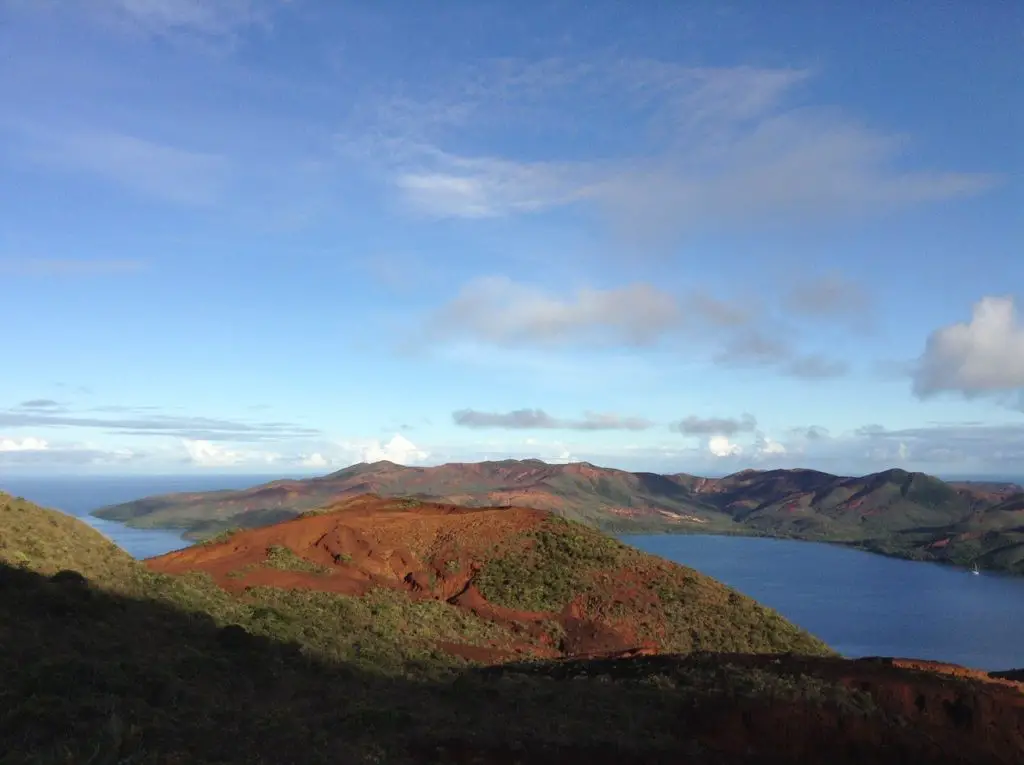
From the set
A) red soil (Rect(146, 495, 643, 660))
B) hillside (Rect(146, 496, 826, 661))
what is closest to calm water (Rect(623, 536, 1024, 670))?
hillside (Rect(146, 496, 826, 661))

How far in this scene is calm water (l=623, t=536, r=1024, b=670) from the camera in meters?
93.1

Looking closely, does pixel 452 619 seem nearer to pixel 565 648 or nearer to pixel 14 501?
pixel 565 648

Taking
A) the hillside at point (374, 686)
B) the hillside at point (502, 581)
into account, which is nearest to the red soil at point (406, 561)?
the hillside at point (502, 581)

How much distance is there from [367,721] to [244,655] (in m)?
7.85

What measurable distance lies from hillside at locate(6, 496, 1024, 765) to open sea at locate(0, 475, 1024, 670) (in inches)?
2862

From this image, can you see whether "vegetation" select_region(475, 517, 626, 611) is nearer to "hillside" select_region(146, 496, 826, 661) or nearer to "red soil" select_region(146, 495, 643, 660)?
"hillside" select_region(146, 496, 826, 661)

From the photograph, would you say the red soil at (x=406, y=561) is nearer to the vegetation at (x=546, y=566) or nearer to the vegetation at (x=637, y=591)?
the vegetation at (x=546, y=566)

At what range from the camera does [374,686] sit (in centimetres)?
2009

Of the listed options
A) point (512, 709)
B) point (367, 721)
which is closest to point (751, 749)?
point (512, 709)

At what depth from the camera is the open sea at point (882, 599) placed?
9331cm

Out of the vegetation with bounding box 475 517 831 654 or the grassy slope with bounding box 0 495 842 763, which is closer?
the grassy slope with bounding box 0 495 842 763

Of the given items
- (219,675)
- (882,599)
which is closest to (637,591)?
(219,675)

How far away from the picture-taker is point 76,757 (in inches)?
416

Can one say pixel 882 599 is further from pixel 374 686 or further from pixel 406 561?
pixel 374 686
